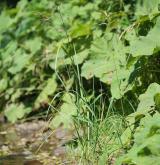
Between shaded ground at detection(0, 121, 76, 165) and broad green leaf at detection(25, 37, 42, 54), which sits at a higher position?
broad green leaf at detection(25, 37, 42, 54)

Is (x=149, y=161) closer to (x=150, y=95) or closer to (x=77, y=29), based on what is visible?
(x=150, y=95)

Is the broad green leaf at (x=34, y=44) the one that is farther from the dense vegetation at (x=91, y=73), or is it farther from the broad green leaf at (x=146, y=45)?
the broad green leaf at (x=146, y=45)

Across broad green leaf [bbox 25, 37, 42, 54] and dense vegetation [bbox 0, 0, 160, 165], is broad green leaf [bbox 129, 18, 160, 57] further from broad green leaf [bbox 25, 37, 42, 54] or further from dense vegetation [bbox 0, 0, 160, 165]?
broad green leaf [bbox 25, 37, 42, 54]

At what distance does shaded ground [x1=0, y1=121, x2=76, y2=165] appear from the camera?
14.0 ft

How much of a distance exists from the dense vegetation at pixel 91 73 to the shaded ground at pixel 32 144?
0.51 feet

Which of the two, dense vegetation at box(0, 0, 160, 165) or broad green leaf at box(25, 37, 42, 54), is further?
broad green leaf at box(25, 37, 42, 54)

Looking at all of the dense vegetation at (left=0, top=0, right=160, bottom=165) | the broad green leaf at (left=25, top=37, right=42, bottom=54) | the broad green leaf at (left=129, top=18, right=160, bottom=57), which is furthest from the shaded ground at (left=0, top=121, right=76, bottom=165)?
the broad green leaf at (left=129, top=18, right=160, bottom=57)

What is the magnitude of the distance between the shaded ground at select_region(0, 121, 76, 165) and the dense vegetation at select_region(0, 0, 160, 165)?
0.15m

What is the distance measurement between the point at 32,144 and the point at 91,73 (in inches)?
37.4

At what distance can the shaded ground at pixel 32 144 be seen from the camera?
4.26m

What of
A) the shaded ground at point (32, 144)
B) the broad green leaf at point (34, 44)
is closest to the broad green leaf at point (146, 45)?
the shaded ground at point (32, 144)

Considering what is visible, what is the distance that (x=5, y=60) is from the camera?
5.82m

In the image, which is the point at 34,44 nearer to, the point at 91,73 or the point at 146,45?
the point at 91,73

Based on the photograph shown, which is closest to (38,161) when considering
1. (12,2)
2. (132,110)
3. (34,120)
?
(132,110)
